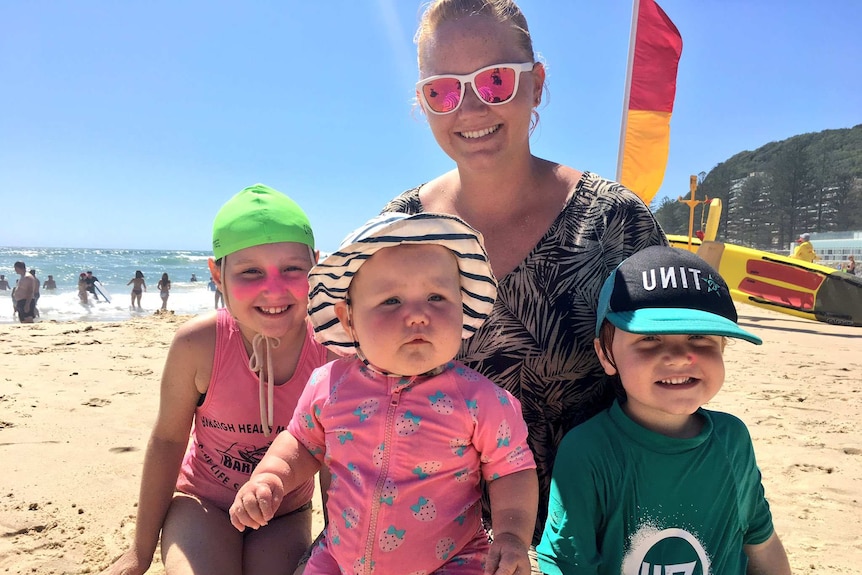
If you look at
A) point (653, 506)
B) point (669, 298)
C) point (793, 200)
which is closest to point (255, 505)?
point (653, 506)

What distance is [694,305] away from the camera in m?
1.67

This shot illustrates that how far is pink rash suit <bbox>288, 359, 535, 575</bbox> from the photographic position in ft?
5.04

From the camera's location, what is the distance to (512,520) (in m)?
1.49

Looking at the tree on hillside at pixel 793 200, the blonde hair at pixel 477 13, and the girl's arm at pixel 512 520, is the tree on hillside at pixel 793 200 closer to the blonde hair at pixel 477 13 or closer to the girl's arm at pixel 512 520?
the blonde hair at pixel 477 13

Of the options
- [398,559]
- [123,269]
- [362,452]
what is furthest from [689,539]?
[123,269]

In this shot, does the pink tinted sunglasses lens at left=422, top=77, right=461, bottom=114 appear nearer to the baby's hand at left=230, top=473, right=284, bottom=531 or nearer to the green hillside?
the baby's hand at left=230, top=473, right=284, bottom=531

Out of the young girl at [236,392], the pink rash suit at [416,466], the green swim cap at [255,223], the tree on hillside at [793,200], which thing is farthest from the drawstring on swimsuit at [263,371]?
the tree on hillside at [793,200]

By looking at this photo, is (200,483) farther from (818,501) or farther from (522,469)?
(818,501)

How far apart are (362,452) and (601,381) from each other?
0.97 m

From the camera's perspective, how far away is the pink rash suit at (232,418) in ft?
7.11

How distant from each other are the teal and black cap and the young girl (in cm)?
116

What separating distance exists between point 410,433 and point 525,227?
0.99 metres

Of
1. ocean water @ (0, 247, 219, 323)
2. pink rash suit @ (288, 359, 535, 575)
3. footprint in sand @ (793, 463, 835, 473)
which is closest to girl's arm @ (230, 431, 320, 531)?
pink rash suit @ (288, 359, 535, 575)

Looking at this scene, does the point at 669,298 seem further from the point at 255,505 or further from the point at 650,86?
the point at 650,86
